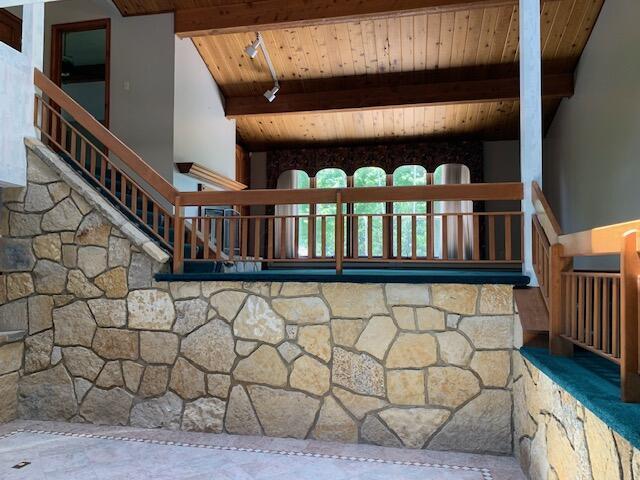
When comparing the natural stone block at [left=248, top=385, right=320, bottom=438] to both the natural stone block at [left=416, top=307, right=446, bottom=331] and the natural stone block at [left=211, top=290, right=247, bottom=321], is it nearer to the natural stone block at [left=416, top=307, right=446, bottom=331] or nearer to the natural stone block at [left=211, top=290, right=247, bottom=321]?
the natural stone block at [left=211, top=290, right=247, bottom=321]

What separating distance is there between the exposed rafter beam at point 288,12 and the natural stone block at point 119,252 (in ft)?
9.86

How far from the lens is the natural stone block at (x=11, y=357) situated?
3.76m

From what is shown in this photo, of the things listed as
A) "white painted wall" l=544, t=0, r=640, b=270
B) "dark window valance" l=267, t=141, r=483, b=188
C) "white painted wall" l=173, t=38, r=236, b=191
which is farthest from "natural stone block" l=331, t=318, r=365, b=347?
"dark window valance" l=267, t=141, r=483, b=188

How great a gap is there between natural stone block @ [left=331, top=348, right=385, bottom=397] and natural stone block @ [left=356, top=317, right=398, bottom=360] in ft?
0.19

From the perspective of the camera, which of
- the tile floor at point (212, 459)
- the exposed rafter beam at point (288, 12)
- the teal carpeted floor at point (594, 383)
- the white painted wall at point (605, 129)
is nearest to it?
the teal carpeted floor at point (594, 383)

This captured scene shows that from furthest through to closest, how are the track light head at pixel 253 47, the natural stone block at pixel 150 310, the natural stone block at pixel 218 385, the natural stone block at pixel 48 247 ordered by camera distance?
→ 1. the track light head at pixel 253 47
2. the natural stone block at pixel 48 247
3. the natural stone block at pixel 150 310
4. the natural stone block at pixel 218 385

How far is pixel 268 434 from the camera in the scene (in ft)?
11.4

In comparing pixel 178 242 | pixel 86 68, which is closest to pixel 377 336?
pixel 178 242

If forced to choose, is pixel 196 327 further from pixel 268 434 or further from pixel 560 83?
pixel 560 83

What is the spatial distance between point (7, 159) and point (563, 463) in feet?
14.2

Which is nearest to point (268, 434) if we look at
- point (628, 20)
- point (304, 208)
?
point (628, 20)

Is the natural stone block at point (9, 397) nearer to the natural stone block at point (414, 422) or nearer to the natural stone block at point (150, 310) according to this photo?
the natural stone block at point (150, 310)

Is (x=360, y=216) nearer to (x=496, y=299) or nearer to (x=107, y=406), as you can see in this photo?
(x=496, y=299)

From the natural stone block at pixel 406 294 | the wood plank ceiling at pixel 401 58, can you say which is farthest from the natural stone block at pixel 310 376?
the wood plank ceiling at pixel 401 58
